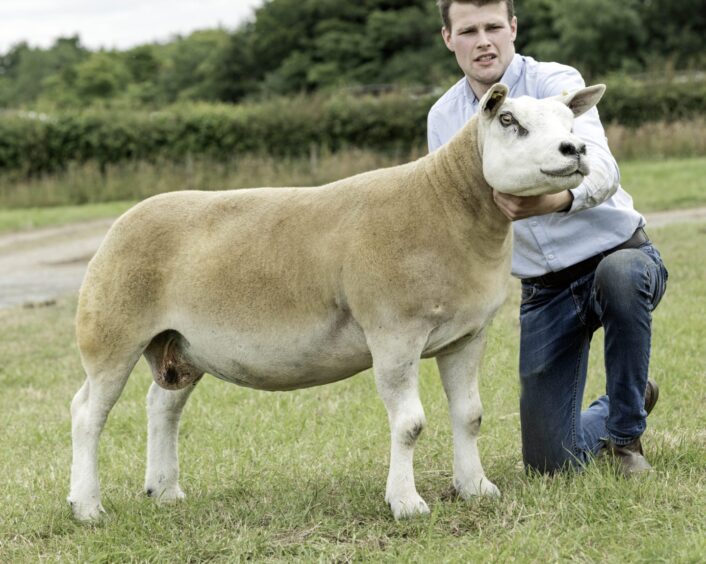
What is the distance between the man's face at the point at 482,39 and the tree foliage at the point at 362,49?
40.9 metres

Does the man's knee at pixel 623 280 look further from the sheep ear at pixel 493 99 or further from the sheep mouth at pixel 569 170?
the sheep ear at pixel 493 99

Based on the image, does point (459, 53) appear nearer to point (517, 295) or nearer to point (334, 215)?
point (334, 215)

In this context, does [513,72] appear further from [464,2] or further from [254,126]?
[254,126]

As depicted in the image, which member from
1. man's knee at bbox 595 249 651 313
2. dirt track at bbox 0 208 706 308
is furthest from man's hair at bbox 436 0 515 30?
dirt track at bbox 0 208 706 308

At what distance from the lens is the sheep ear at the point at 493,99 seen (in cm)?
386

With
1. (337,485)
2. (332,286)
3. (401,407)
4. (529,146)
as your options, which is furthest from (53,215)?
(529,146)

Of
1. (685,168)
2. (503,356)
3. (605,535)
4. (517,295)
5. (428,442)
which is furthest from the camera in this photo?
(685,168)

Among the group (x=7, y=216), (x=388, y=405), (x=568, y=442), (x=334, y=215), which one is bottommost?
(x=7, y=216)

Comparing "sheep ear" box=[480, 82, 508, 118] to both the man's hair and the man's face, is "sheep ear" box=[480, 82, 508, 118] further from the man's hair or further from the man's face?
the man's hair

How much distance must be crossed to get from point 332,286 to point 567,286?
1347 mm

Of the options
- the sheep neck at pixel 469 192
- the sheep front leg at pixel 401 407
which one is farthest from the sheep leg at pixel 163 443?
the sheep neck at pixel 469 192

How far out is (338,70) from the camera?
193 feet

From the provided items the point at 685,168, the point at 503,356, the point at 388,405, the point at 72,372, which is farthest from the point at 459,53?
the point at 685,168

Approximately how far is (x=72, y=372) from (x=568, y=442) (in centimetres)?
475
